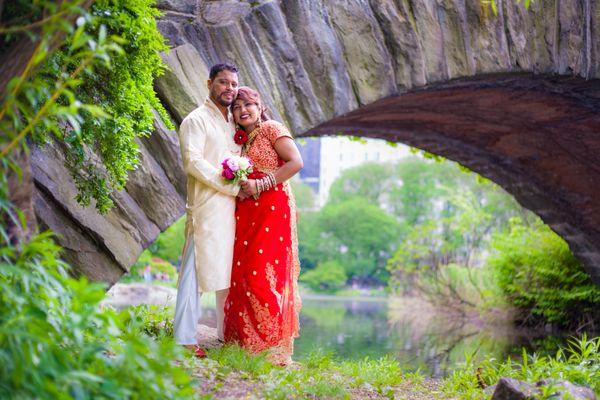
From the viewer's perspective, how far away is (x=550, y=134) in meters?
6.68

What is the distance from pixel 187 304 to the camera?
3.67 m

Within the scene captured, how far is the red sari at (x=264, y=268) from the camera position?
3828 millimetres

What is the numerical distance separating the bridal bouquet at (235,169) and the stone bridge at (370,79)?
33 cm

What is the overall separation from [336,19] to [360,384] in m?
2.06

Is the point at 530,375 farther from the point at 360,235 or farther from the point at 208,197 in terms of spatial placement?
the point at 360,235

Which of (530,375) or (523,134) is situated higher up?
(523,134)

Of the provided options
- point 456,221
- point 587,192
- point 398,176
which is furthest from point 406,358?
point 398,176

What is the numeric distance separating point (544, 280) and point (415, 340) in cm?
232

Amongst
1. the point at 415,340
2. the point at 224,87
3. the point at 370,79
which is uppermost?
the point at 370,79

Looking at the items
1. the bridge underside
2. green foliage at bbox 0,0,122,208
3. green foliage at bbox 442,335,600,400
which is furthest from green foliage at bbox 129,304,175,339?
the bridge underside

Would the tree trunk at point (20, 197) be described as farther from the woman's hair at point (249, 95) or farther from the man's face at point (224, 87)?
the woman's hair at point (249, 95)

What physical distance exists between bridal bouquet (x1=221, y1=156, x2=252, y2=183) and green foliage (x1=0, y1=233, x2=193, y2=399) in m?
1.60

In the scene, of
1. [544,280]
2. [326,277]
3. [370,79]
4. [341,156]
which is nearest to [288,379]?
[370,79]

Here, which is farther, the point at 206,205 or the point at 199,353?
the point at 206,205
